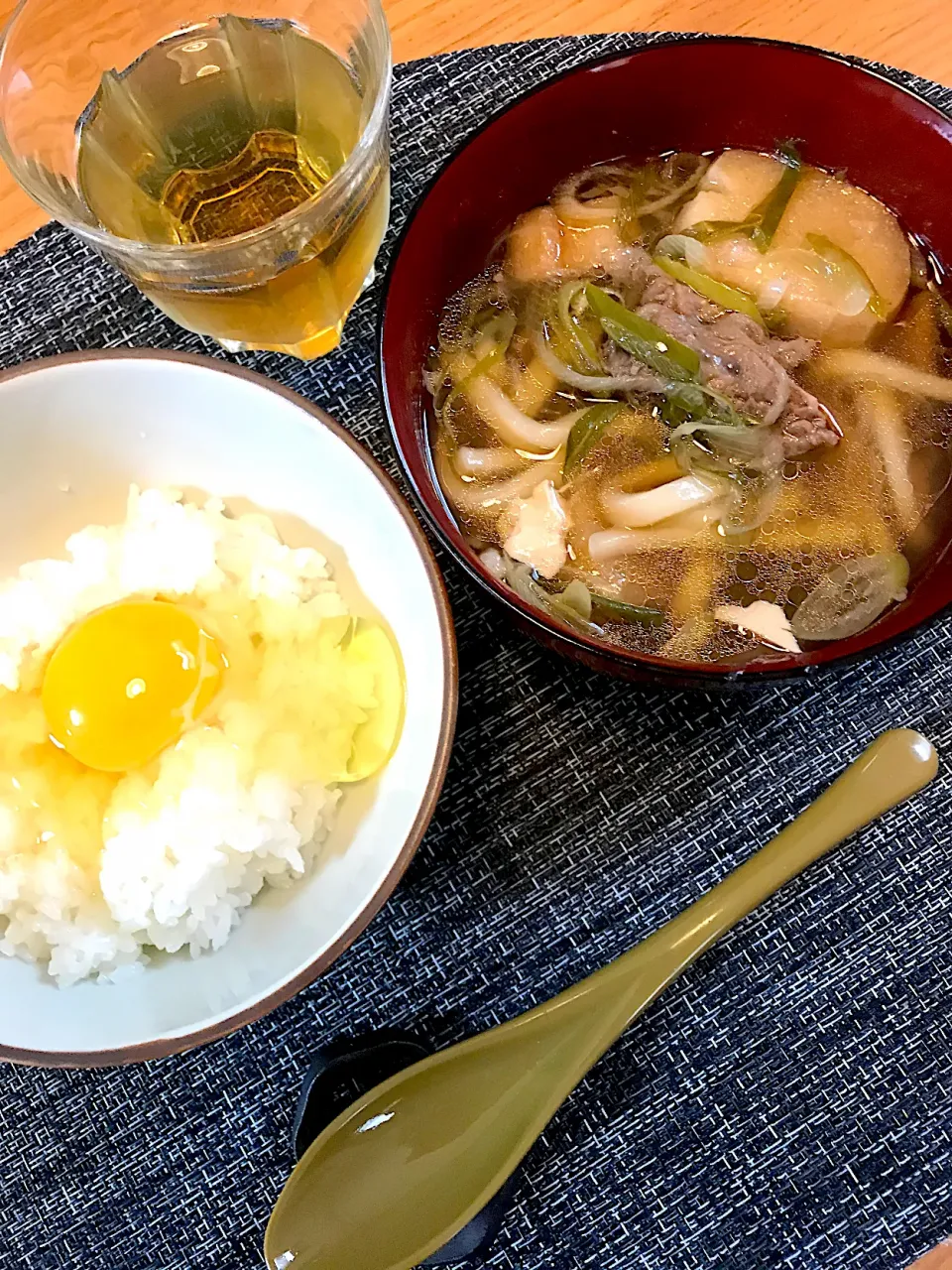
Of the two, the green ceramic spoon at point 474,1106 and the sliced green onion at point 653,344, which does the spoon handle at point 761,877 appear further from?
the sliced green onion at point 653,344

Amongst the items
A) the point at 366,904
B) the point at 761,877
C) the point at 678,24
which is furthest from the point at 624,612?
the point at 678,24

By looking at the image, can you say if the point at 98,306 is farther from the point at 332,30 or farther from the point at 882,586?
the point at 882,586

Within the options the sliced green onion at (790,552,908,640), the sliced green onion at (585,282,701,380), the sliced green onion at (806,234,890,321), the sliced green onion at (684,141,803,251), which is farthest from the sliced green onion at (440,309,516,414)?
the sliced green onion at (790,552,908,640)

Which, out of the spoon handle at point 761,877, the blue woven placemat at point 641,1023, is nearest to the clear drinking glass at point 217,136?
the blue woven placemat at point 641,1023

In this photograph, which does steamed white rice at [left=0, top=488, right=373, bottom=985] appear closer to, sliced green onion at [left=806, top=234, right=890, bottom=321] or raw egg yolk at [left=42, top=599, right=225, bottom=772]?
raw egg yolk at [left=42, top=599, right=225, bottom=772]

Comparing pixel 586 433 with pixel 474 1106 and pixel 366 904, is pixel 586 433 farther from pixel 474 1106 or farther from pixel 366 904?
pixel 474 1106

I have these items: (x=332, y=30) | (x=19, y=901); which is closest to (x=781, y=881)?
(x=19, y=901)
